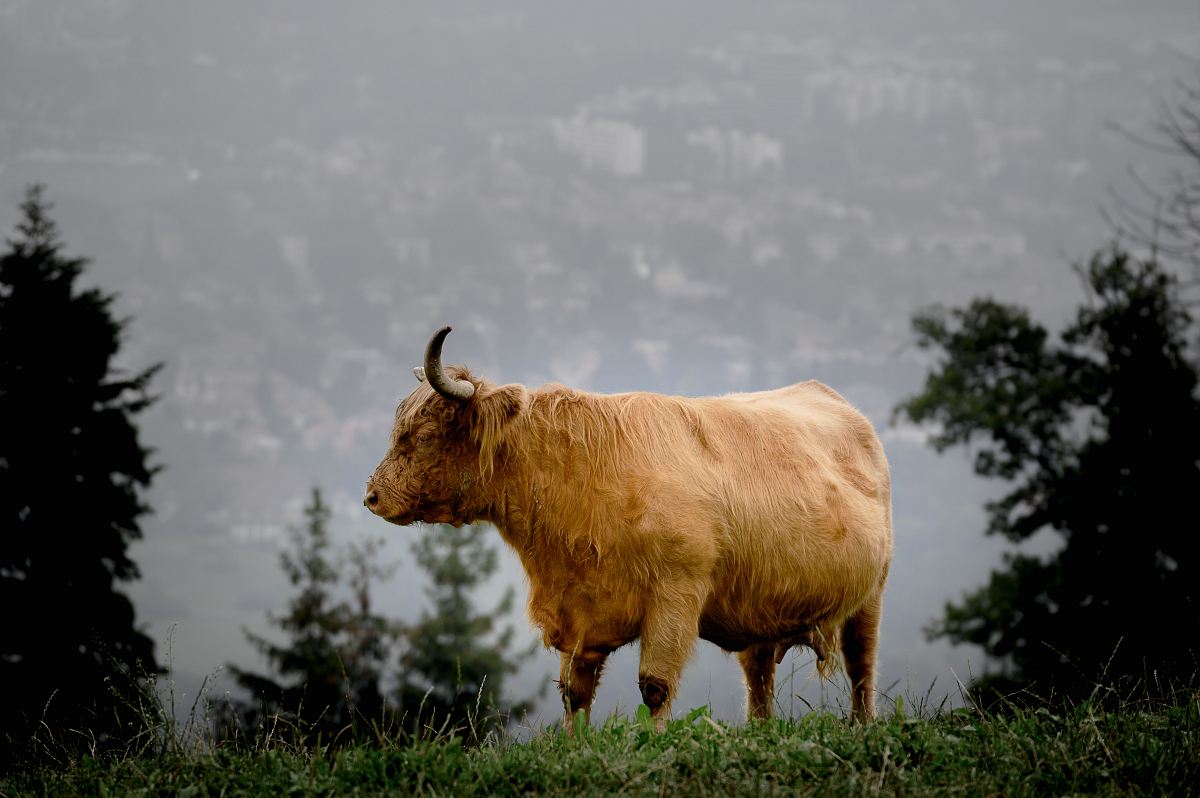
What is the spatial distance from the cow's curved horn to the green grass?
2.47m

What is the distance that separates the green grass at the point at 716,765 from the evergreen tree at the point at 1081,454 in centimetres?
2590

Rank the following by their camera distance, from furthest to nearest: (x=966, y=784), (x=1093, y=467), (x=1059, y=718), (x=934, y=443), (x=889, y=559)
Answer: (x=934, y=443), (x=1093, y=467), (x=889, y=559), (x=1059, y=718), (x=966, y=784)

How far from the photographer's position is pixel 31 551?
83.7 feet

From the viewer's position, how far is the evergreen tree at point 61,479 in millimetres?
24031

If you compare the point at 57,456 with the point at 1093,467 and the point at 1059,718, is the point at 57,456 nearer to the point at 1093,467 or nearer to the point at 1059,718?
the point at 1059,718

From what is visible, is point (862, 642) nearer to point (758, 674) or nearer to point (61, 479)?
point (758, 674)

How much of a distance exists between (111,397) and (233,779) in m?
25.5

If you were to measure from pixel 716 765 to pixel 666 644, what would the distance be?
5.97 ft

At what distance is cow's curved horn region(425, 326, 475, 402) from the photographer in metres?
7.46

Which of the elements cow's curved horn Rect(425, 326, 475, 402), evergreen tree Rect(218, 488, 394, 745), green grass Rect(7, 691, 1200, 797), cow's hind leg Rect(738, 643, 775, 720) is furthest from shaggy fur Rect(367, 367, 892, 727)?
evergreen tree Rect(218, 488, 394, 745)

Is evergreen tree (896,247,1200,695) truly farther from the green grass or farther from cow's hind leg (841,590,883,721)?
the green grass

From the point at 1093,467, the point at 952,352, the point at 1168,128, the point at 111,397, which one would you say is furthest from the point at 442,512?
the point at 952,352

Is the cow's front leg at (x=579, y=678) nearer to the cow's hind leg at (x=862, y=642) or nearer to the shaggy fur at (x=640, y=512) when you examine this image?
the shaggy fur at (x=640, y=512)

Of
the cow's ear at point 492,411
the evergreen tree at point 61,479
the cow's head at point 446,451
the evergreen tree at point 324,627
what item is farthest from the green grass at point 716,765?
the evergreen tree at point 324,627
